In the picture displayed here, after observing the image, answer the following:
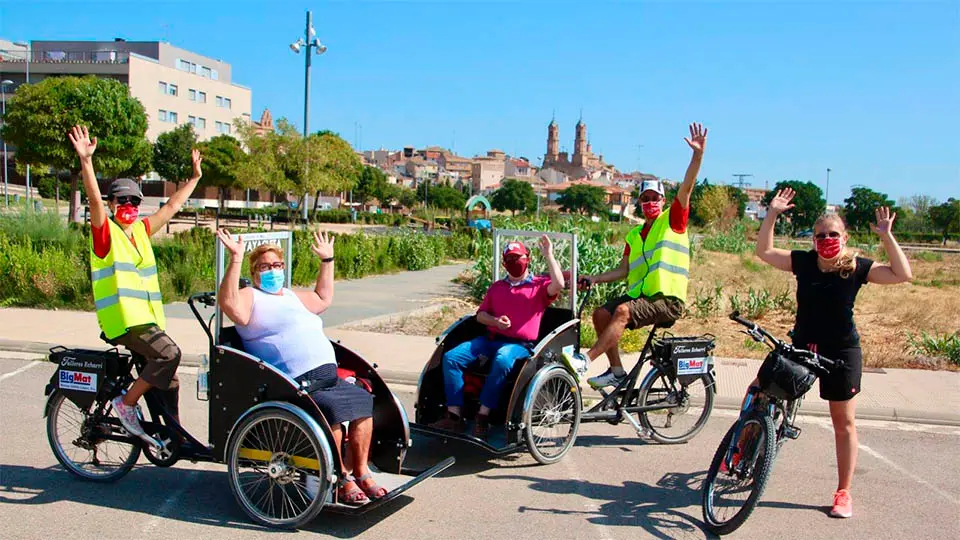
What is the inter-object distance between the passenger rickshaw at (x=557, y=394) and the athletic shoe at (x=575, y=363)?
35mm

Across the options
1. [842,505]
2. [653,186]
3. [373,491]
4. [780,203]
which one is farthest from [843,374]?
[373,491]

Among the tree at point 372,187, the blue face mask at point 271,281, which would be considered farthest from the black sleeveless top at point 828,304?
the tree at point 372,187

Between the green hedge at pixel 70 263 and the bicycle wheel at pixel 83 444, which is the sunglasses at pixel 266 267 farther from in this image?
the green hedge at pixel 70 263

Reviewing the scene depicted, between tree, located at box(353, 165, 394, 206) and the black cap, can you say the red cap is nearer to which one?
the black cap

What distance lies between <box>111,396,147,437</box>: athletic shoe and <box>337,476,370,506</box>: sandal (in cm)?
143

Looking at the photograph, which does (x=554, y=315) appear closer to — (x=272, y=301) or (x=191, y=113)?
(x=272, y=301)

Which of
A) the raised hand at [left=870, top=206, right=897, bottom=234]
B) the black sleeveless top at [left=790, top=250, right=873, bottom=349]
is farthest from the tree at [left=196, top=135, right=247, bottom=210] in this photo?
the raised hand at [left=870, top=206, right=897, bottom=234]

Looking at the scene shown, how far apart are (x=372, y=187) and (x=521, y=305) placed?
83.5 meters

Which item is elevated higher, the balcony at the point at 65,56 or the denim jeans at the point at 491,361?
the balcony at the point at 65,56

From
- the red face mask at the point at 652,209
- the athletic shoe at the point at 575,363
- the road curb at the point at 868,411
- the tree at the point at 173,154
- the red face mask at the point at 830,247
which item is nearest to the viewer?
the red face mask at the point at 830,247

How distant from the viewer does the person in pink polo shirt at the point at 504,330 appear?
578 centimetres

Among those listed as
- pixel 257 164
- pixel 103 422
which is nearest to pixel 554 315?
pixel 103 422

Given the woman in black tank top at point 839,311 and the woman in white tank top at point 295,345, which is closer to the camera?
the woman in white tank top at point 295,345

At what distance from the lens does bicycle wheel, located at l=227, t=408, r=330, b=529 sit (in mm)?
4547
